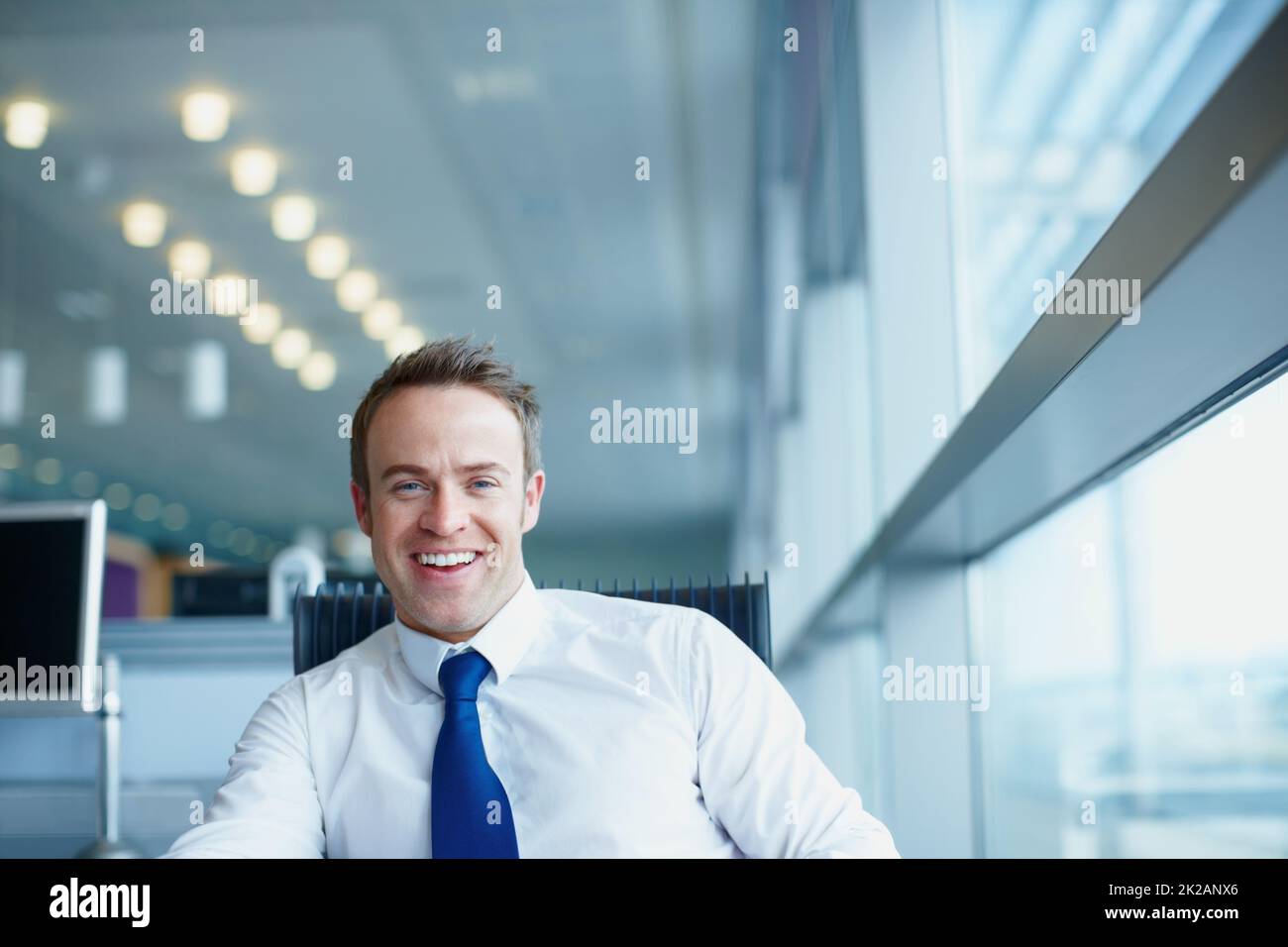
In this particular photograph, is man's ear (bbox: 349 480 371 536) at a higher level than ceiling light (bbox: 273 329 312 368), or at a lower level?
lower

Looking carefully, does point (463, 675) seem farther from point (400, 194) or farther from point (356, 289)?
point (356, 289)

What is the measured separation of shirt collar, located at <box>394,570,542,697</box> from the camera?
106 cm

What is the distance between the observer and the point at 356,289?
548cm

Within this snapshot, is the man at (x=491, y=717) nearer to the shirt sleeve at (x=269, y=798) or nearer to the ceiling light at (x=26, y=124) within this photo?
the shirt sleeve at (x=269, y=798)

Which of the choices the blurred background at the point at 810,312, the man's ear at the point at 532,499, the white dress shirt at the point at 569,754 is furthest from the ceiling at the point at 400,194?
the white dress shirt at the point at 569,754

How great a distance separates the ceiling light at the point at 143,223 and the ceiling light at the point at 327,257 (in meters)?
0.64

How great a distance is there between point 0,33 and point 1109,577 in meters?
3.88

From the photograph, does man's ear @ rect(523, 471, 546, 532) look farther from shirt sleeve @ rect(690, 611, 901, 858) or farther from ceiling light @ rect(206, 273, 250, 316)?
ceiling light @ rect(206, 273, 250, 316)

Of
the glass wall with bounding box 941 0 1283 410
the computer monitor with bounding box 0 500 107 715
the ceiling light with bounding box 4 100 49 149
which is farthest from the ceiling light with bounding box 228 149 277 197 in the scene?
the glass wall with bounding box 941 0 1283 410

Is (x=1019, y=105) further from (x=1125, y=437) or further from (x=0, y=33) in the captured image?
(x=0, y=33)

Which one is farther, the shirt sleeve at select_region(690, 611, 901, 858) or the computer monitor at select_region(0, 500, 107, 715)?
the computer monitor at select_region(0, 500, 107, 715)

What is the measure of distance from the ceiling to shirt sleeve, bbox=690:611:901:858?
9.41 feet

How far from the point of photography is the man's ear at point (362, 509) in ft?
3.62
